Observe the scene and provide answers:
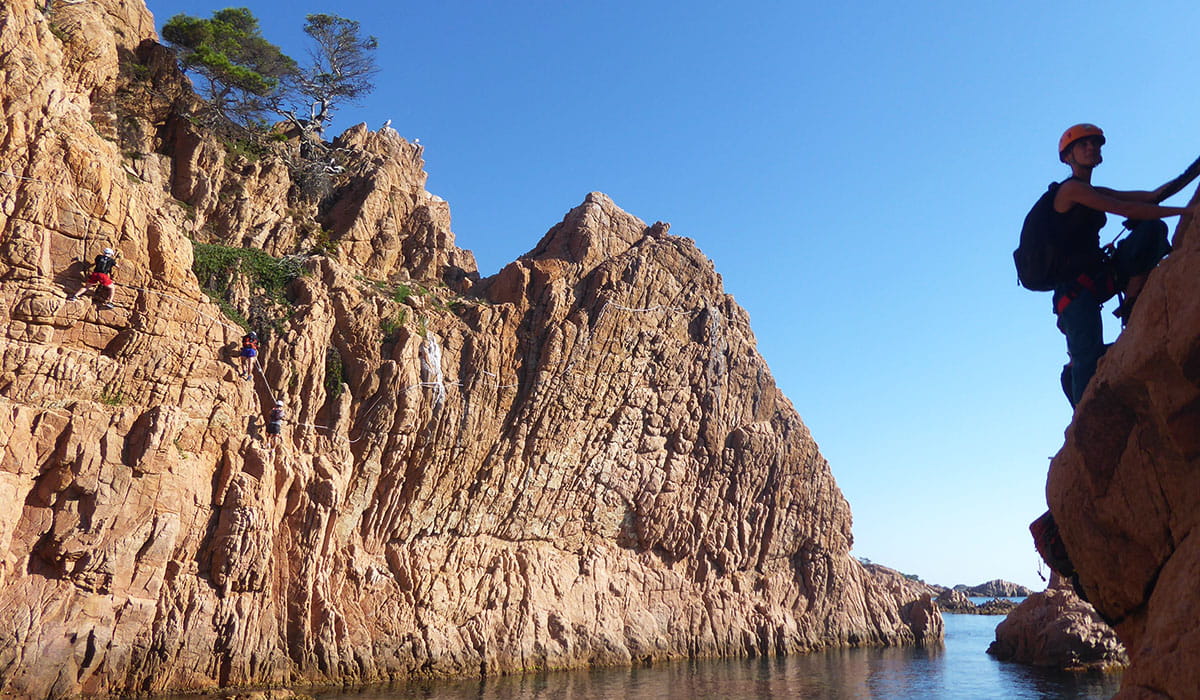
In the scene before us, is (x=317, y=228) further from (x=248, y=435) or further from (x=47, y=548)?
(x=47, y=548)

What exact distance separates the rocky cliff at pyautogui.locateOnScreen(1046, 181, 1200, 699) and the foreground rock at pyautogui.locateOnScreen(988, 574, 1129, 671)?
35.9 meters

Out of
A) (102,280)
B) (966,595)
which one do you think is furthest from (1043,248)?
(966,595)

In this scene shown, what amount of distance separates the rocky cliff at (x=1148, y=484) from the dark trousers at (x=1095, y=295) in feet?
1.99

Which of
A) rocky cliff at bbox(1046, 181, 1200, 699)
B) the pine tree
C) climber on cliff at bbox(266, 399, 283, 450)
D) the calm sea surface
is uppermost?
the pine tree

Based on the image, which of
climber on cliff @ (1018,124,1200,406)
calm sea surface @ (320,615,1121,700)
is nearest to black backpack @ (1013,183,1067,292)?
climber on cliff @ (1018,124,1200,406)

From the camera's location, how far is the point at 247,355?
26.3m

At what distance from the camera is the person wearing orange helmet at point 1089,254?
4.98m

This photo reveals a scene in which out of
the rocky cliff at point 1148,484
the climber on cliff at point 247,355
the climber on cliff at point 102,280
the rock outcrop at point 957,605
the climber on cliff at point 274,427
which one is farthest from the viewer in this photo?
the rock outcrop at point 957,605

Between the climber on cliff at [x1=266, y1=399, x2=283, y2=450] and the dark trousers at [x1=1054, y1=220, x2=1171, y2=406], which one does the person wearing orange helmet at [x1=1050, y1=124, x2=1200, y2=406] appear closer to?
the dark trousers at [x1=1054, y1=220, x2=1171, y2=406]

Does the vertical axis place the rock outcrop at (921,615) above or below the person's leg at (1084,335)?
above

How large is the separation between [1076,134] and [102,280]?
24.4 meters

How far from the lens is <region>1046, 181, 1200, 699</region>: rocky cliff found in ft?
12.3

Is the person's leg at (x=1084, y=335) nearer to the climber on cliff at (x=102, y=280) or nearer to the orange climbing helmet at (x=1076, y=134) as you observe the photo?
the orange climbing helmet at (x=1076, y=134)

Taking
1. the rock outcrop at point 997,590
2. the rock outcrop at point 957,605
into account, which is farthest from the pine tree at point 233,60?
the rock outcrop at point 997,590
